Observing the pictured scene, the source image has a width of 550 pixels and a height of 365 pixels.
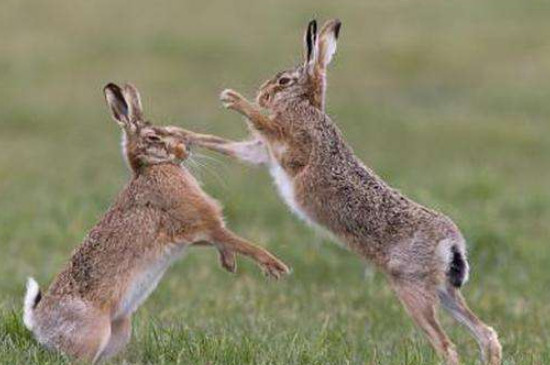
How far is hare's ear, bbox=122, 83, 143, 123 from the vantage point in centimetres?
766

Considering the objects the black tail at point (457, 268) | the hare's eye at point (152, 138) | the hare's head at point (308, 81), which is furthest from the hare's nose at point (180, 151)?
the black tail at point (457, 268)

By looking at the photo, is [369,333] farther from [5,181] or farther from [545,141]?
[545,141]

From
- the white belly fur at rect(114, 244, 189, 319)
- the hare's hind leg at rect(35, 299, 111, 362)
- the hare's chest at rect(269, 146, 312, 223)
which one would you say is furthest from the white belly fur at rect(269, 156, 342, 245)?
the hare's hind leg at rect(35, 299, 111, 362)

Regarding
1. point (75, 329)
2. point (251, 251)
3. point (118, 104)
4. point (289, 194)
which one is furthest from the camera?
point (289, 194)

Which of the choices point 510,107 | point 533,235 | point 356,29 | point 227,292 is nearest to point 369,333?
point 227,292

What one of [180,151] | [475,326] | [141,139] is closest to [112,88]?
[141,139]

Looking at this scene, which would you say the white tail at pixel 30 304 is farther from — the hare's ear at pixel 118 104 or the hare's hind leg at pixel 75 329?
the hare's ear at pixel 118 104

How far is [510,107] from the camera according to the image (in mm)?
20734

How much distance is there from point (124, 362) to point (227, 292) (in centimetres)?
366

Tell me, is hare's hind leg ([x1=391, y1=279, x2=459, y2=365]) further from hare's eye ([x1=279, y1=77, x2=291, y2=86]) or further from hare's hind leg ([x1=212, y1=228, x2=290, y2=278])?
hare's eye ([x1=279, y1=77, x2=291, y2=86])

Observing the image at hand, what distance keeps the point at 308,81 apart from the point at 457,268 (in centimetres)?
178

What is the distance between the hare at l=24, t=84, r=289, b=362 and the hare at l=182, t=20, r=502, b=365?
343 millimetres

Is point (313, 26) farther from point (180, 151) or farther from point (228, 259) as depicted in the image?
point (228, 259)

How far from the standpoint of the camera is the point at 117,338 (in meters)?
7.21
